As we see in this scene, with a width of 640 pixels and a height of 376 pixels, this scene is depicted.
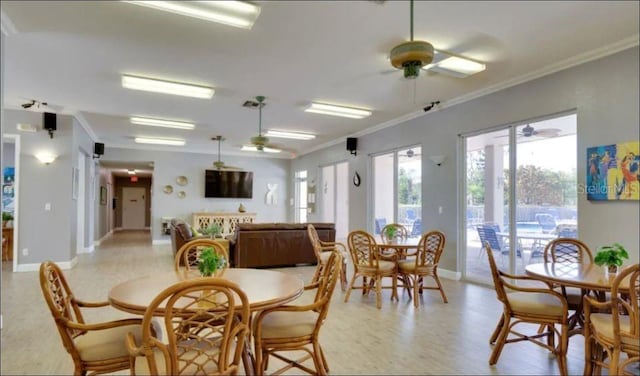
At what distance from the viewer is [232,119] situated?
727cm

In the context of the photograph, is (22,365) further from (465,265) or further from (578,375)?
(465,265)

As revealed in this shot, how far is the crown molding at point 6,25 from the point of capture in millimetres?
3213

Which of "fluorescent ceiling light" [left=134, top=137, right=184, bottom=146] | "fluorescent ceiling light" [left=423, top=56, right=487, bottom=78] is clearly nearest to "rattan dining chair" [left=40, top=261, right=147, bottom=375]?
"fluorescent ceiling light" [left=423, top=56, right=487, bottom=78]

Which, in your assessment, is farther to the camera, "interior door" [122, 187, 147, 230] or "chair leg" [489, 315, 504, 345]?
"interior door" [122, 187, 147, 230]

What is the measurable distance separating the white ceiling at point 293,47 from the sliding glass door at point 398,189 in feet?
4.56

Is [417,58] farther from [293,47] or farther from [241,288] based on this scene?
[241,288]

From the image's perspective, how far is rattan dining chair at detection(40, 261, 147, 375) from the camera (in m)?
1.87

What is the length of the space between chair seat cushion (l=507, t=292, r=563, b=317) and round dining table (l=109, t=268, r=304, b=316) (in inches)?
66.2

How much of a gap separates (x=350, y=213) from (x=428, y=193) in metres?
2.69

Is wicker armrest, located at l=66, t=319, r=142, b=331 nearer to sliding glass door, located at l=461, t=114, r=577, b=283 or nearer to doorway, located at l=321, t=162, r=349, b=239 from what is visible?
sliding glass door, located at l=461, t=114, r=577, b=283

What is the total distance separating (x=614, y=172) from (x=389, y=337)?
2.97 m

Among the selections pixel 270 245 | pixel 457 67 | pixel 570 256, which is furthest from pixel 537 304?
pixel 270 245

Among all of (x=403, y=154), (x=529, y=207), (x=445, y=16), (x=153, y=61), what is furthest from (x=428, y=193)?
(x=153, y=61)

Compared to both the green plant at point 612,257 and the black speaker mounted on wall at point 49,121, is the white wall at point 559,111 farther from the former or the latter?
the black speaker mounted on wall at point 49,121
